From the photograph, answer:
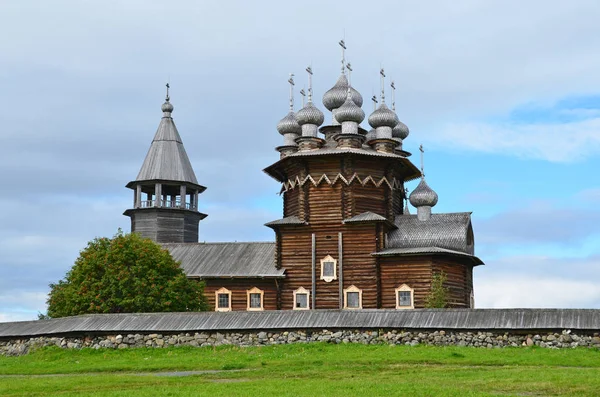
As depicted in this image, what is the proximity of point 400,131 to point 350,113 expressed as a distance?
5.37m

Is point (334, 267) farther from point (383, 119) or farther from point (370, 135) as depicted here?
point (383, 119)

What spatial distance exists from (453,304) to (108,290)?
14.8m

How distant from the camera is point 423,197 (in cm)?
4009

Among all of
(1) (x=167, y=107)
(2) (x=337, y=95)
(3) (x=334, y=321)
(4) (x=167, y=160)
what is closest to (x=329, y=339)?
(3) (x=334, y=321)

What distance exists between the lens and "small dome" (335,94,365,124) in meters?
39.4

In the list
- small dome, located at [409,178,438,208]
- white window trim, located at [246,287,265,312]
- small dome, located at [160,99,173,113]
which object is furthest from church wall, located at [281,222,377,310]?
small dome, located at [160,99,173,113]

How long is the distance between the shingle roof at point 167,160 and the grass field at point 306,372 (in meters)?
22.9

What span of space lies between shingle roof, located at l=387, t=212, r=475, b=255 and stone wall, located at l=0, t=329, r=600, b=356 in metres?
12.8

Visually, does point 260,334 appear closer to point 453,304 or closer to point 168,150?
point 453,304

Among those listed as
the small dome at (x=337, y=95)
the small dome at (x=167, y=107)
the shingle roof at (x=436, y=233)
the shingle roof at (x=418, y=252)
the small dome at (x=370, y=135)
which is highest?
the small dome at (x=167, y=107)

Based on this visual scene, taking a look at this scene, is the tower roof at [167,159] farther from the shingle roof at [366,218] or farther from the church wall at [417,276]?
the church wall at [417,276]

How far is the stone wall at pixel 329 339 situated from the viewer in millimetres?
24469

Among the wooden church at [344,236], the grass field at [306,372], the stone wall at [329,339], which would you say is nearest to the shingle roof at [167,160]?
the wooden church at [344,236]

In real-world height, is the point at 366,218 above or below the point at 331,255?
above
